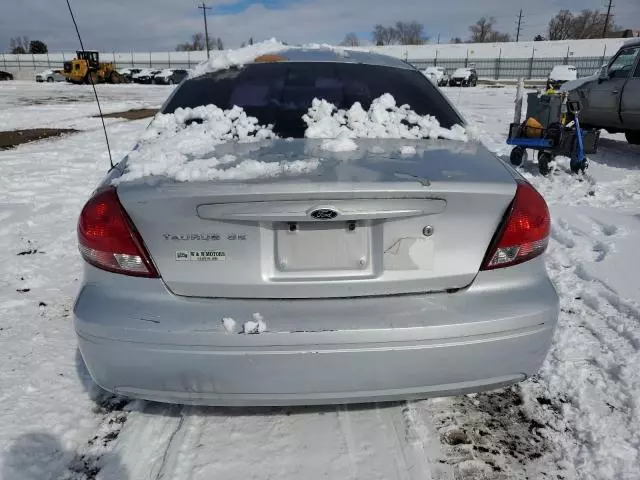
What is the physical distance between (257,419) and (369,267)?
3.01ft

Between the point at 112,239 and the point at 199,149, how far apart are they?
0.62 metres

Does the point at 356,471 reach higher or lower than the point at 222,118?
lower

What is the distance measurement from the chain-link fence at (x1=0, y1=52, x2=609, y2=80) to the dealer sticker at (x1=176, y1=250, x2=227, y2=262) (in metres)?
39.9

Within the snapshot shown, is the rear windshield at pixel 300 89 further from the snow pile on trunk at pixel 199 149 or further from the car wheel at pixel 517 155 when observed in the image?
the car wheel at pixel 517 155

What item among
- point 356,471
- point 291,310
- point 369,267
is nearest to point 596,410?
point 356,471

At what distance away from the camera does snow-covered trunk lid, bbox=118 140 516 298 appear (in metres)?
1.82

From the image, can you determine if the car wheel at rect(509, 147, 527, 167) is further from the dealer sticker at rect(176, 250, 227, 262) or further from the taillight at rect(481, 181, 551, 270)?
the dealer sticker at rect(176, 250, 227, 262)

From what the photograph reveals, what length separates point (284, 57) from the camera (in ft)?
10.7

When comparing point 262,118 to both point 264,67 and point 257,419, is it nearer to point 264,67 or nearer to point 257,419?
point 264,67

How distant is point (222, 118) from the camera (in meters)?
2.72

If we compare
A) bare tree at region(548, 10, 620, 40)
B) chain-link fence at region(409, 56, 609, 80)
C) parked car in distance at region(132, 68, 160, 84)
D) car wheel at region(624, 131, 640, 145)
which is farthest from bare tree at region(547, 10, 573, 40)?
car wheel at region(624, 131, 640, 145)

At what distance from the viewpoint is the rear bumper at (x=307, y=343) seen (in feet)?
6.00

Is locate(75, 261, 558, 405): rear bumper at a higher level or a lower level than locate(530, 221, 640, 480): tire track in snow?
higher

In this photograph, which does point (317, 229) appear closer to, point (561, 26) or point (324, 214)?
point (324, 214)
